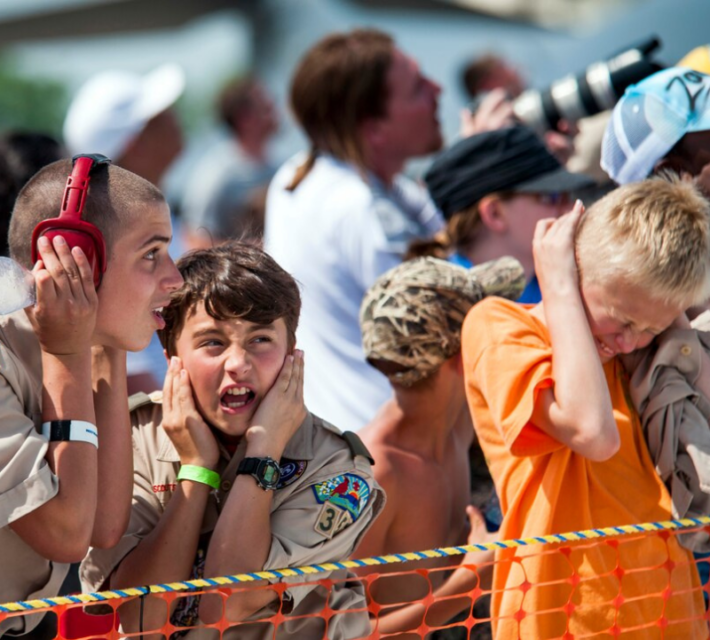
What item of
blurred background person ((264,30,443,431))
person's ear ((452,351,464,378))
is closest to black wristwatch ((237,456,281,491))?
person's ear ((452,351,464,378))

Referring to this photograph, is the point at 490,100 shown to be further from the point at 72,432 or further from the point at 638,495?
the point at 72,432

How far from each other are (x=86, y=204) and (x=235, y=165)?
23.1 ft

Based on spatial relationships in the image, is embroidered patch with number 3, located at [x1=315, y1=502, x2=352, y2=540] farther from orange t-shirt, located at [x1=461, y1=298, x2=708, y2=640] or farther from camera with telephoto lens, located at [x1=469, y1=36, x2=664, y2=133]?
camera with telephoto lens, located at [x1=469, y1=36, x2=664, y2=133]

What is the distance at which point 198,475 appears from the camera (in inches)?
104

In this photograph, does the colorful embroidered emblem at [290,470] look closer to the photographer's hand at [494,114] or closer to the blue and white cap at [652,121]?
the blue and white cap at [652,121]

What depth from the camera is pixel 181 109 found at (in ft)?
34.3

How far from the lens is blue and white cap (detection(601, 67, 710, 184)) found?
10.9ft

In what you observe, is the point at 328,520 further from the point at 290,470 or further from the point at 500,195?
the point at 500,195

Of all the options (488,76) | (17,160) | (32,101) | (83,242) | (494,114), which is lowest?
(32,101)

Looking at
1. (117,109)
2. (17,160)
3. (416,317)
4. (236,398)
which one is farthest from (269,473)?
(117,109)

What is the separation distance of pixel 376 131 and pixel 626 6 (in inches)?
260

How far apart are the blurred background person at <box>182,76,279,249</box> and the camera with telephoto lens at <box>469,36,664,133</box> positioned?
348cm

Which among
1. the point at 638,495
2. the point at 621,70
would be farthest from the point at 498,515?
the point at 621,70

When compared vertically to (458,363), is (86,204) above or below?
above
